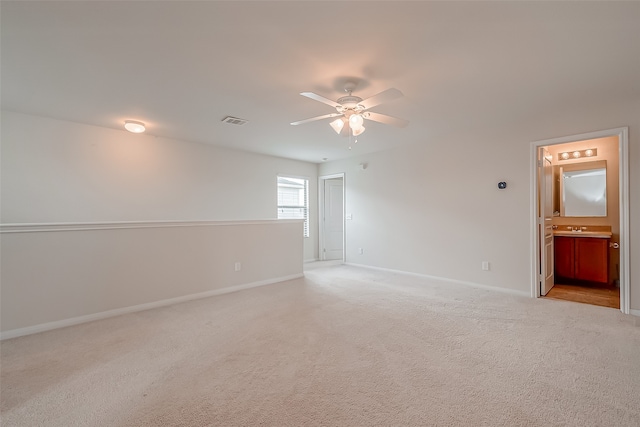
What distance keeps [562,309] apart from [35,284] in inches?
229

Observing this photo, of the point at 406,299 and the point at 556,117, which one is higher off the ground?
the point at 556,117

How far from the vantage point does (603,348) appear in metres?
2.41

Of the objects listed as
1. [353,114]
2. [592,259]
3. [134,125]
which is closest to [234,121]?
[134,125]

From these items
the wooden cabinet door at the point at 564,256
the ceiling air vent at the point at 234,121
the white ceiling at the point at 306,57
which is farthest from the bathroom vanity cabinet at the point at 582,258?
the ceiling air vent at the point at 234,121

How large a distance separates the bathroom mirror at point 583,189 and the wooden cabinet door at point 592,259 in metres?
0.67

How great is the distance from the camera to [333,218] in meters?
7.18

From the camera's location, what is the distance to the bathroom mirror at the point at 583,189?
463 centimetres

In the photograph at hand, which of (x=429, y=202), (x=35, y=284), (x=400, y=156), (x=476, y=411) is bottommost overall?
(x=476, y=411)

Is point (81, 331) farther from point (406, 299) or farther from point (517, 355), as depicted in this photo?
point (517, 355)

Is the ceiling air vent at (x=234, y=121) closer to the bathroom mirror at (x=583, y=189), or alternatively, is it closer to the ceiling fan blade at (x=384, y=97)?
the ceiling fan blade at (x=384, y=97)

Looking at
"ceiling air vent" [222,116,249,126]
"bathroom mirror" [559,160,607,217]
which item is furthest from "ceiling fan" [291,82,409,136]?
"bathroom mirror" [559,160,607,217]

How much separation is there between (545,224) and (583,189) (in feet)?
5.25

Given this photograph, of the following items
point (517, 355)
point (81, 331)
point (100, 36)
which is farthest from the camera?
point (81, 331)

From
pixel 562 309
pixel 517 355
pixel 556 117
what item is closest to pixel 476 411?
pixel 517 355
